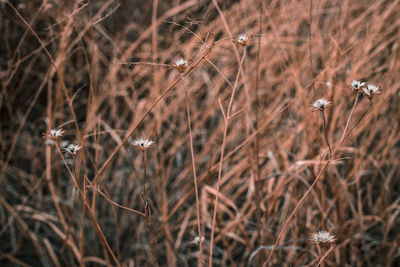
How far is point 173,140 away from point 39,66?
657 millimetres

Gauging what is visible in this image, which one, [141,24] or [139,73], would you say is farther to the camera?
[141,24]

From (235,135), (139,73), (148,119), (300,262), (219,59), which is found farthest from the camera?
(219,59)

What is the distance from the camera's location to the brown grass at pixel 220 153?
872 millimetres

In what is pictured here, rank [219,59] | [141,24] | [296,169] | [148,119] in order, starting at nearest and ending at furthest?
1. [296,169]
2. [148,119]
3. [219,59]
4. [141,24]

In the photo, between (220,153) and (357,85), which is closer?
(357,85)

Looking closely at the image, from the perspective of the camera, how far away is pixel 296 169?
37.4 inches

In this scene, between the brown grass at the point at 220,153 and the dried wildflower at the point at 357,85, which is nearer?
the dried wildflower at the point at 357,85

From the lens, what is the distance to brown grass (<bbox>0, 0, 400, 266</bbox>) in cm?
87

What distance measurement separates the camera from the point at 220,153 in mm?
1225

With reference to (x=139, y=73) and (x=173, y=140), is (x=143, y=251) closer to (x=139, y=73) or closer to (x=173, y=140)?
(x=173, y=140)

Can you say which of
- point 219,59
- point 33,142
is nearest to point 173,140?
point 219,59

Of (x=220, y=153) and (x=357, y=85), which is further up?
(x=220, y=153)

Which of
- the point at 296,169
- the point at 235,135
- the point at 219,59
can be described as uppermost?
the point at 219,59

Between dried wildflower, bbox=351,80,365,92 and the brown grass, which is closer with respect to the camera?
dried wildflower, bbox=351,80,365,92
